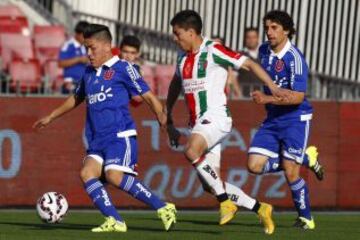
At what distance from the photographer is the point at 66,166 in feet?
59.9

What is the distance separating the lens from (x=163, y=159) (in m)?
18.5

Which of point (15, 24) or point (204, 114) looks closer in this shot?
point (204, 114)

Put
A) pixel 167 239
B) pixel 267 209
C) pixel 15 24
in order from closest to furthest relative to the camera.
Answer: pixel 167 239
pixel 267 209
pixel 15 24

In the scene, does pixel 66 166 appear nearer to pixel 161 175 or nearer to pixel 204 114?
pixel 161 175

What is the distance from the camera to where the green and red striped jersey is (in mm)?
13742

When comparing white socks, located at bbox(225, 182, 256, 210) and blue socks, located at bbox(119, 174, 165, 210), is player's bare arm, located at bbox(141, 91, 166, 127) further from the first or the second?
white socks, located at bbox(225, 182, 256, 210)

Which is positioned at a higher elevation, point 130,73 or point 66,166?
point 130,73

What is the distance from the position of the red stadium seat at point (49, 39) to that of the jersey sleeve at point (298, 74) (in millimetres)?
9815

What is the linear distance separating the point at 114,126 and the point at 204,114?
959mm

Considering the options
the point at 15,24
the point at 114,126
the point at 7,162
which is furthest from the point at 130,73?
the point at 15,24

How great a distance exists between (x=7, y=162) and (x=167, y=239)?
228 inches

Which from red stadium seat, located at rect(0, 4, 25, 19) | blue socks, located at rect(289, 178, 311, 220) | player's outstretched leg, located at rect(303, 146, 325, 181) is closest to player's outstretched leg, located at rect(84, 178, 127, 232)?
blue socks, located at rect(289, 178, 311, 220)

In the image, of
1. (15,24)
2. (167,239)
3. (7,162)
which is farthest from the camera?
(15,24)

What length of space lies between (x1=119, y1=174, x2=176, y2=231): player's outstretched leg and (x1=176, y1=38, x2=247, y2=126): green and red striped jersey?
100 cm
